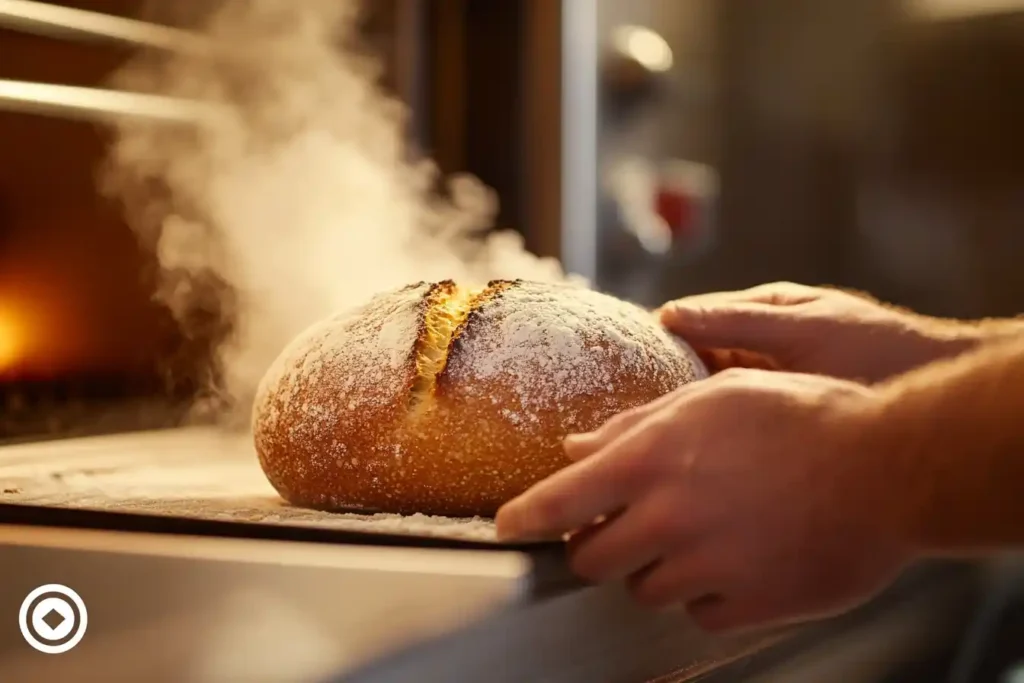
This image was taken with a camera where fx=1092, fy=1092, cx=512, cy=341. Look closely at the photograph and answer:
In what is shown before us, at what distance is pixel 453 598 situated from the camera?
51 centimetres

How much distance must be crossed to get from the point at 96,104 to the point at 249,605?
2.28 ft

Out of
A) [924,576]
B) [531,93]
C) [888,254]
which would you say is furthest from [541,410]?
[888,254]

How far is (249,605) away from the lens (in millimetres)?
530

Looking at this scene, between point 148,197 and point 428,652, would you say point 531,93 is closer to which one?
point 148,197

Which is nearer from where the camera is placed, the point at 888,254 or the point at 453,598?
the point at 453,598

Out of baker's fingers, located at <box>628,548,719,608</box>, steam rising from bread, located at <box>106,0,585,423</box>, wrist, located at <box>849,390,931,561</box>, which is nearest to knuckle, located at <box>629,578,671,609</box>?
baker's fingers, located at <box>628,548,719,608</box>

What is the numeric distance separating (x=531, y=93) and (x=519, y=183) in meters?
0.14

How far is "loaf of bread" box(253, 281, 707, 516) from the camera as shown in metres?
0.71

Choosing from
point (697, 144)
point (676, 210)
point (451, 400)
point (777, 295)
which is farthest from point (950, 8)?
point (451, 400)

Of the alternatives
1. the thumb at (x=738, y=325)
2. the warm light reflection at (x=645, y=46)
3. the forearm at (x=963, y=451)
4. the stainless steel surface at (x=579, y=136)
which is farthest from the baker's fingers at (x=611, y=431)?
the warm light reflection at (x=645, y=46)

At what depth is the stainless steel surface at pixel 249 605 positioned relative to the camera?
496mm

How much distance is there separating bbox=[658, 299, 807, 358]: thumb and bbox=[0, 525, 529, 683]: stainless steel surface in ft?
1.21

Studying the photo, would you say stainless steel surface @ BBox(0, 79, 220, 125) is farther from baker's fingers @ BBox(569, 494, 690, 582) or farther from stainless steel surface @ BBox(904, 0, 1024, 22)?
stainless steel surface @ BBox(904, 0, 1024, 22)

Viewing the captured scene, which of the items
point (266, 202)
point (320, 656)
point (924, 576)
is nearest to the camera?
point (320, 656)
